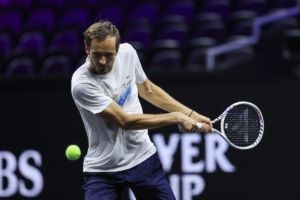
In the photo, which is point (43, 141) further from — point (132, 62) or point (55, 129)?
point (132, 62)

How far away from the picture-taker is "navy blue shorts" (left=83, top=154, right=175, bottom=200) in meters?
6.77

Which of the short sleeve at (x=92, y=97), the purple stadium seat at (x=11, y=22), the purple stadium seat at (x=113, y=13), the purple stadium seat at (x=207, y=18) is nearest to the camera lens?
the short sleeve at (x=92, y=97)

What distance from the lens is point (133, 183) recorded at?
685 centimetres

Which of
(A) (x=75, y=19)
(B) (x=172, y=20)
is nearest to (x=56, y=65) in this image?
(B) (x=172, y=20)

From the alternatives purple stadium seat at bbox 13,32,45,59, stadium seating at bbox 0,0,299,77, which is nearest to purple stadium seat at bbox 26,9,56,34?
stadium seating at bbox 0,0,299,77

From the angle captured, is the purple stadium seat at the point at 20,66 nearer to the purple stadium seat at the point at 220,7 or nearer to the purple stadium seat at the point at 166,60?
the purple stadium seat at the point at 166,60

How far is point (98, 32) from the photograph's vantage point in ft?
20.9

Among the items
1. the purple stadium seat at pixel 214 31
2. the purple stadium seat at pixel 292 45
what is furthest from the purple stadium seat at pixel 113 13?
the purple stadium seat at pixel 292 45

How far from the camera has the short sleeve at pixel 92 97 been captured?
6.59m

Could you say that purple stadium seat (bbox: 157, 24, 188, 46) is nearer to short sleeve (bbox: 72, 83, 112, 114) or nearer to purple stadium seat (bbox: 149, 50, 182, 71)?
purple stadium seat (bbox: 149, 50, 182, 71)

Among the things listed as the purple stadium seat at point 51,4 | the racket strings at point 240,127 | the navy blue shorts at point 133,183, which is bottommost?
the navy blue shorts at point 133,183

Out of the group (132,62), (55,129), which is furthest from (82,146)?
(132,62)

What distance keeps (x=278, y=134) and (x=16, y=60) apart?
17.3ft

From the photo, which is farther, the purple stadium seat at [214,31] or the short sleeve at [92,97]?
the purple stadium seat at [214,31]
